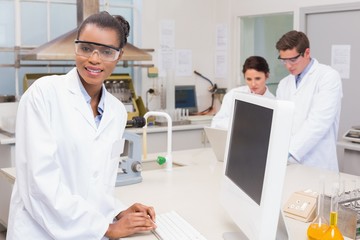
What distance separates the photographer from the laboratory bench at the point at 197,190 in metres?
1.56

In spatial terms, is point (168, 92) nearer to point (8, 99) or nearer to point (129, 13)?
point (129, 13)

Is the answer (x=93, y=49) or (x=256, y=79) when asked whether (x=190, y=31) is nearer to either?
(x=256, y=79)

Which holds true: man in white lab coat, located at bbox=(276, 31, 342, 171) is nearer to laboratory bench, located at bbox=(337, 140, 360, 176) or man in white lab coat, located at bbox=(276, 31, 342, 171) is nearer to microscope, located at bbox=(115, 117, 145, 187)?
laboratory bench, located at bbox=(337, 140, 360, 176)

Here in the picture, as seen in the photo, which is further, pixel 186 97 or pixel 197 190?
pixel 186 97

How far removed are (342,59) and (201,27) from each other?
1590mm

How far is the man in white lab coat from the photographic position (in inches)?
105

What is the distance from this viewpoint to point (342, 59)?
369cm

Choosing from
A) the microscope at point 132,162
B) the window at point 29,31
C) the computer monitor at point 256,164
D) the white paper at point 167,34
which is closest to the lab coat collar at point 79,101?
the computer monitor at point 256,164

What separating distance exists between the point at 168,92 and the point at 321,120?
2.12m

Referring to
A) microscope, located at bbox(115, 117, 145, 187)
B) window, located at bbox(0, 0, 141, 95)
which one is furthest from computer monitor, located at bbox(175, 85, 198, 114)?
microscope, located at bbox(115, 117, 145, 187)

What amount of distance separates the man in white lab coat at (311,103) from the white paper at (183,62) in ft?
6.27

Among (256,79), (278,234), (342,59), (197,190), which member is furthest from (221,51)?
(278,234)

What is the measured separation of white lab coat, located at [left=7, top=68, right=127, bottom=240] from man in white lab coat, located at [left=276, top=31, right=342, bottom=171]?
1481 mm

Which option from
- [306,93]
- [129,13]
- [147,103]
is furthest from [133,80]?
[306,93]
